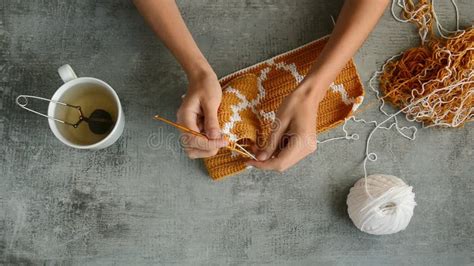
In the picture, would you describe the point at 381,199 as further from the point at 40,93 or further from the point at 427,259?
the point at 40,93

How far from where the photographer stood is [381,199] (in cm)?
85

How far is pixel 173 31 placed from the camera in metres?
0.84

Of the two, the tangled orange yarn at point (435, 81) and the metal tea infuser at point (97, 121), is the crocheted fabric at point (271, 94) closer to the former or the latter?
the tangled orange yarn at point (435, 81)

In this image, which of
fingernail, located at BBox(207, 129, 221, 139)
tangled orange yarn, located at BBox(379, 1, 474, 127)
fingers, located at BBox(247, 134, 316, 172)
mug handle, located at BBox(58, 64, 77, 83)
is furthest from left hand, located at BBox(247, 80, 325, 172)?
mug handle, located at BBox(58, 64, 77, 83)

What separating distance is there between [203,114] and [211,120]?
0.04 meters

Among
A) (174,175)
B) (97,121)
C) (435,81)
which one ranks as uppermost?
(435,81)

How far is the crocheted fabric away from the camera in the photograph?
0.90 m

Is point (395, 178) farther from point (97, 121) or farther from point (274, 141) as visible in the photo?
point (97, 121)

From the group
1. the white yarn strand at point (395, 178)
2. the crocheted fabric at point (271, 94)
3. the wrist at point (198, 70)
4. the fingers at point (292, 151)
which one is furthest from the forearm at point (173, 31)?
the white yarn strand at point (395, 178)

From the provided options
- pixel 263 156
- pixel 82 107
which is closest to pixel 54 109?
pixel 82 107

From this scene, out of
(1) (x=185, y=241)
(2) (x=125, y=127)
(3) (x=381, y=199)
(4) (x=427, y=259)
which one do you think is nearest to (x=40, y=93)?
(2) (x=125, y=127)

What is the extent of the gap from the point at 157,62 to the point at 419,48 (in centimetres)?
58

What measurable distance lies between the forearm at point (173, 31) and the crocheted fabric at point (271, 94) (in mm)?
103

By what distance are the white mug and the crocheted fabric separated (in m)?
0.21
